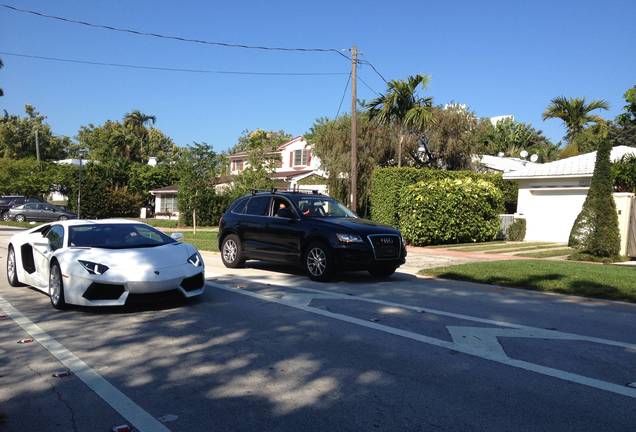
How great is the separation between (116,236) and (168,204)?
4230 centimetres

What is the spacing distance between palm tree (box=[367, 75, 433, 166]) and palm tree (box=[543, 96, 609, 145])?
13022 mm

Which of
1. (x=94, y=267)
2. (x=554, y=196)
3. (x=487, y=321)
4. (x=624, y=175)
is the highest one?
(x=624, y=175)

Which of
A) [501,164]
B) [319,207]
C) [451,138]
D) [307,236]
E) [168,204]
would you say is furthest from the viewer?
[168,204]

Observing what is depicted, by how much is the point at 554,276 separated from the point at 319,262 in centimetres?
501

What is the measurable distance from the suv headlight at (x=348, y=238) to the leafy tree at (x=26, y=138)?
69.5 metres

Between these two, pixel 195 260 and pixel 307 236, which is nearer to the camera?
pixel 195 260

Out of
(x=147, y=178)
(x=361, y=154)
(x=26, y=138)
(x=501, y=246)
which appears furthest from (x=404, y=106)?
(x=26, y=138)

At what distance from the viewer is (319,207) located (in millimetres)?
12062

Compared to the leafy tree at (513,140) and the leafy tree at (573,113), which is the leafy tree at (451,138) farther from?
the leafy tree at (513,140)

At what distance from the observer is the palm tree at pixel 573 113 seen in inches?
→ 1433

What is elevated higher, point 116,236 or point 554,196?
point 554,196

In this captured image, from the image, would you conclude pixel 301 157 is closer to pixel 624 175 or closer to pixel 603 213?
pixel 624 175

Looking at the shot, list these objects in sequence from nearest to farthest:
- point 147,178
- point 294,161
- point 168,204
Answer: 1. point 294,161
2. point 168,204
3. point 147,178

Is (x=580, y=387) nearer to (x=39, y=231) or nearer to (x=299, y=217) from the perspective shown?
(x=299, y=217)
